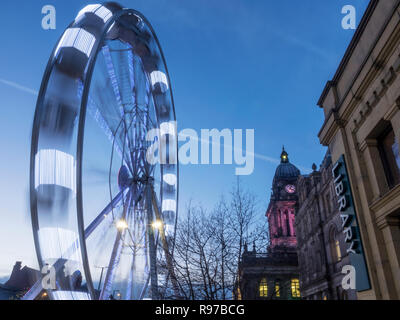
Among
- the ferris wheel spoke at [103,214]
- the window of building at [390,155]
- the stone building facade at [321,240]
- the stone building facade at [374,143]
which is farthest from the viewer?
the stone building facade at [321,240]

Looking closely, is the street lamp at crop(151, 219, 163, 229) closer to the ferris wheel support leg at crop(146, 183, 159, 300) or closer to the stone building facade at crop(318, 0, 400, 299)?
the ferris wheel support leg at crop(146, 183, 159, 300)

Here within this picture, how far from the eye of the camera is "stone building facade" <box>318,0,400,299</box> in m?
8.99

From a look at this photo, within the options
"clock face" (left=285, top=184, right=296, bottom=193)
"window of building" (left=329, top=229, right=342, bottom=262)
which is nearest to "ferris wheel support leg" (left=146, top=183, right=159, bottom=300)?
"window of building" (left=329, top=229, right=342, bottom=262)

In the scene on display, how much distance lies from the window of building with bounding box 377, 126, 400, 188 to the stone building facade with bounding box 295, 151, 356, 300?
22112 mm

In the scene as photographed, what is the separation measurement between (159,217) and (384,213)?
506 inches

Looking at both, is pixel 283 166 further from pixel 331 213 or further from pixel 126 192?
pixel 126 192

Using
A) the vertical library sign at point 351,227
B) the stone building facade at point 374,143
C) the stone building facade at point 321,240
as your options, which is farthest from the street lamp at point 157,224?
the stone building facade at point 321,240

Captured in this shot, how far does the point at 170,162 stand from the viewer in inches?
922

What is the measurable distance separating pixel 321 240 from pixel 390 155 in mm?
32460

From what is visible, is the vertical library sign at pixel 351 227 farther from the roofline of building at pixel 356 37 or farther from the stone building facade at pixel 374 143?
the roofline of building at pixel 356 37

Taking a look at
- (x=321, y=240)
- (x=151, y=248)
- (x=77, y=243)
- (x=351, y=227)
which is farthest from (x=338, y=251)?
(x=77, y=243)

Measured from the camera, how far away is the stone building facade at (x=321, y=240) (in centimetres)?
3541

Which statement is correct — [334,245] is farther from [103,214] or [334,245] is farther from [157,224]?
[103,214]
